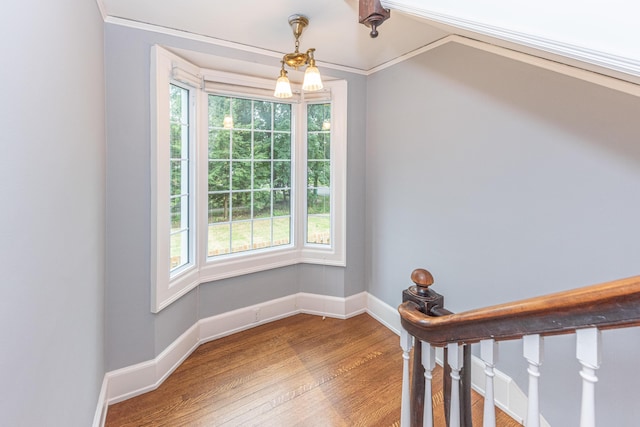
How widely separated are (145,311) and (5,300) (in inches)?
57.0

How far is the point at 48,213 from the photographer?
972mm

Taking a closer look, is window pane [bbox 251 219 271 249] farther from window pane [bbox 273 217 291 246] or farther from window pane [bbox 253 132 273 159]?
window pane [bbox 253 132 273 159]

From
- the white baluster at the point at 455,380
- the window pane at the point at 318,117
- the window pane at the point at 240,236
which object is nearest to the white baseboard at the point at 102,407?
the window pane at the point at 240,236

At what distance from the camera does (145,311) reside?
2.01 meters

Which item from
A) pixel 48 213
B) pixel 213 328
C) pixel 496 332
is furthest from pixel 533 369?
pixel 213 328

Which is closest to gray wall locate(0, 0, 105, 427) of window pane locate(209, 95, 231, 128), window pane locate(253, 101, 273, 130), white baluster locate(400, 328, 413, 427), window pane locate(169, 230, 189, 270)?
window pane locate(169, 230, 189, 270)

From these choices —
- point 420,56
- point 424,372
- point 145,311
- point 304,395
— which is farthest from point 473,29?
point 145,311

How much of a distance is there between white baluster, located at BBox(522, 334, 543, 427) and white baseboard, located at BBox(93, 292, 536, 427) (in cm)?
132

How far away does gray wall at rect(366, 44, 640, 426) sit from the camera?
1.34 metres

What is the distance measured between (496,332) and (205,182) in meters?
2.36

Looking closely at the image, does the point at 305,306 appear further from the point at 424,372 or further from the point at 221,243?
the point at 424,372

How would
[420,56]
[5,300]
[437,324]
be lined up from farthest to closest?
[420,56] < [437,324] < [5,300]

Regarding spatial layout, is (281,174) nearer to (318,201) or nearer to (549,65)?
(318,201)

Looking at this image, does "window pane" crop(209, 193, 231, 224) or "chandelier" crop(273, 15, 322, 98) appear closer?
"chandelier" crop(273, 15, 322, 98)
